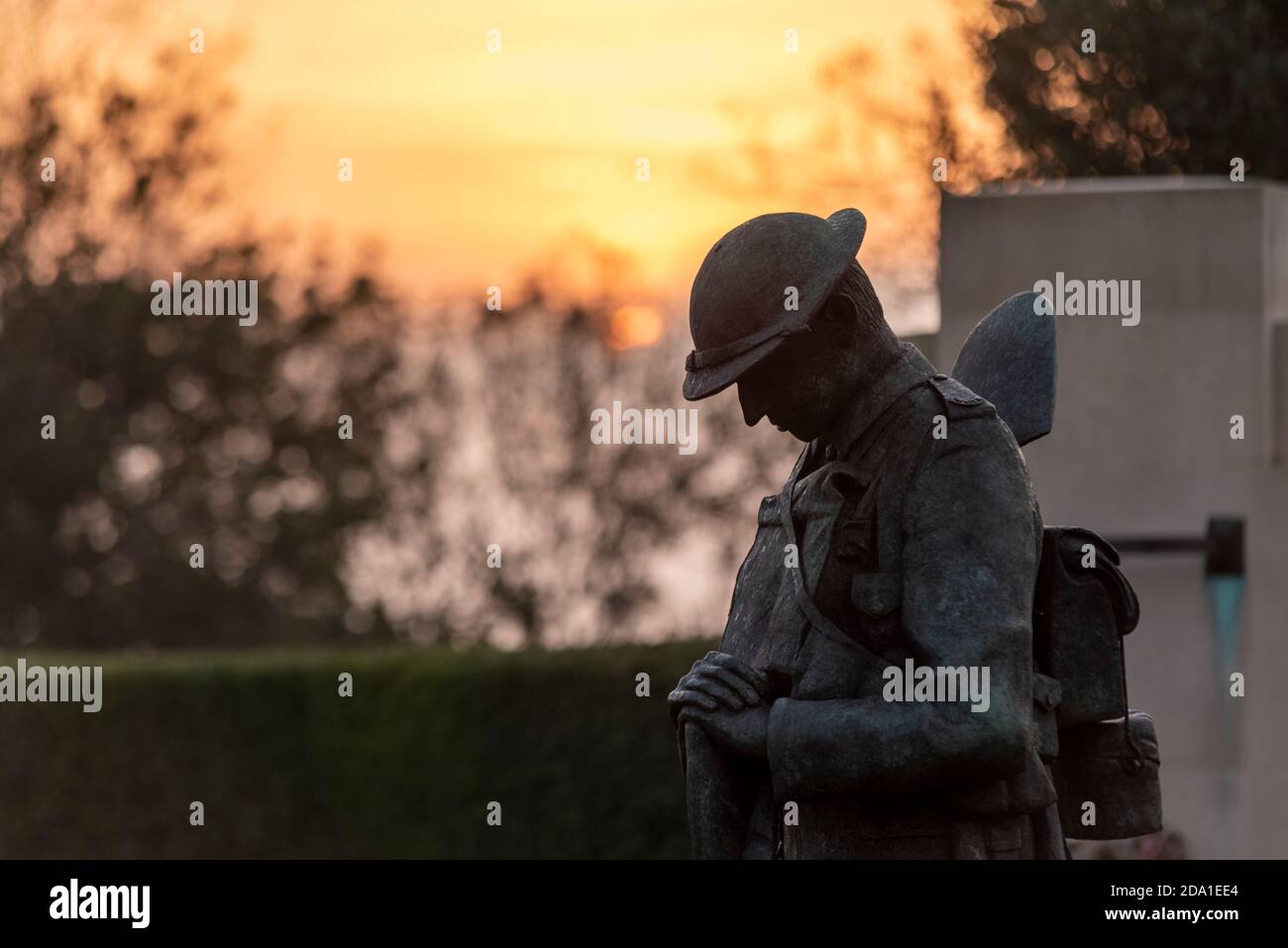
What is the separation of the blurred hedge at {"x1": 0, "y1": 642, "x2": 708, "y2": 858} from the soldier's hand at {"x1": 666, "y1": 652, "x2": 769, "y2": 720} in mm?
8676

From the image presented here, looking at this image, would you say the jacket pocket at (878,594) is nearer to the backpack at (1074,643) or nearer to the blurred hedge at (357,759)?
the backpack at (1074,643)

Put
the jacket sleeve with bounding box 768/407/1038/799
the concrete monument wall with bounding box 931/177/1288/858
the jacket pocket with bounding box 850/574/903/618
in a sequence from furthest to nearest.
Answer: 1. the concrete monument wall with bounding box 931/177/1288/858
2. the jacket pocket with bounding box 850/574/903/618
3. the jacket sleeve with bounding box 768/407/1038/799

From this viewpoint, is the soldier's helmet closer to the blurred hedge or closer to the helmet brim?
the helmet brim

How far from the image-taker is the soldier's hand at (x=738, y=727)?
450 centimetres

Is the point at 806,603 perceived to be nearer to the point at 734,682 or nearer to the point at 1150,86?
the point at 734,682

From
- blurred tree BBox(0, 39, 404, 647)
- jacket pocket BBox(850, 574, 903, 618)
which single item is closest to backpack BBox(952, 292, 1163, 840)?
jacket pocket BBox(850, 574, 903, 618)

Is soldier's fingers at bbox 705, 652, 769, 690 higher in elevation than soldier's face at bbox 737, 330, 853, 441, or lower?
lower

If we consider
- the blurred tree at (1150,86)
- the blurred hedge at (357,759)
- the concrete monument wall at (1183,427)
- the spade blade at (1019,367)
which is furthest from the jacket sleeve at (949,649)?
the blurred tree at (1150,86)

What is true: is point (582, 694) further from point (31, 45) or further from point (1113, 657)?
point (31, 45)

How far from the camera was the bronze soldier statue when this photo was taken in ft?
14.3

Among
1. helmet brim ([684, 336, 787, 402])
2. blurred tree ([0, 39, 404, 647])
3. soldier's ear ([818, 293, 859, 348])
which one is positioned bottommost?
helmet brim ([684, 336, 787, 402])

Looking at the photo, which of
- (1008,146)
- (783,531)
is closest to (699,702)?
(783,531)

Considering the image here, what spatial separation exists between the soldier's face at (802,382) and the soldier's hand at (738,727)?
62 cm

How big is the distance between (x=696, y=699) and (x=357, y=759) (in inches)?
434
